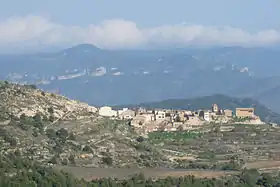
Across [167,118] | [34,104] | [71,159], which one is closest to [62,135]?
[71,159]

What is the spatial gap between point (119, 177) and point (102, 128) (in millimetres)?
24170

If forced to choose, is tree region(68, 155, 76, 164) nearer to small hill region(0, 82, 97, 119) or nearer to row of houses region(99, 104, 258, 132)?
small hill region(0, 82, 97, 119)

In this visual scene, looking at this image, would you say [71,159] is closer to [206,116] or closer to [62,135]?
[62,135]

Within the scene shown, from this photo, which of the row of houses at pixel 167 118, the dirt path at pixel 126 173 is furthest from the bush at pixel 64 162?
the row of houses at pixel 167 118

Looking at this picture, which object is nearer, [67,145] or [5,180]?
[5,180]

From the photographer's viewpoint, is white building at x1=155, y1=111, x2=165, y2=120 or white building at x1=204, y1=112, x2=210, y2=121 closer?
white building at x1=155, y1=111, x2=165, y2=120

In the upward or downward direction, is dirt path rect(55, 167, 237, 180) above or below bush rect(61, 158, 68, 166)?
below

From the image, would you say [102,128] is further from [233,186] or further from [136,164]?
[233,186]

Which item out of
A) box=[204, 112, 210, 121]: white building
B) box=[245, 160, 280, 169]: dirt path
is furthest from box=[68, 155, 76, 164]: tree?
box=[204, 112, 210, 121]: white building

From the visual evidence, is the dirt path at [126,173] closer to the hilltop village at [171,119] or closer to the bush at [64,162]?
the bush at [64,162]

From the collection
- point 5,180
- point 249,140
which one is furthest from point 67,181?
point 249,140

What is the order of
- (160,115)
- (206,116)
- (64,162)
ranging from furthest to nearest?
(206,116) → (160,115) → (64,162)

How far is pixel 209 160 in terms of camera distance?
79.8 m

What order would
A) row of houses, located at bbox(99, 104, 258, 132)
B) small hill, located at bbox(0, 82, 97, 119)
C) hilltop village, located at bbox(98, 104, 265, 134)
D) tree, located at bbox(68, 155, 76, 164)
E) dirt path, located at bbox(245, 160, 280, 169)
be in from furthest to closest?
row of houses, located at bbox(99, 104, 258, 132) → hilltop village, located at bbox(98, 104, 265, 134) → small hill, located at bbox(0, 82, 97, 119) → dirt path, located at bbox(245, 160, 280, 169) → tree, located at bbox(68, 155, 76, 164)
